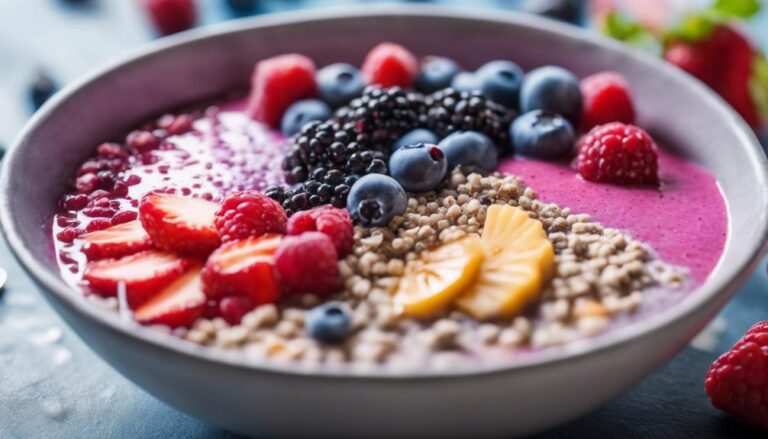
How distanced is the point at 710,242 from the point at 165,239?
0.83m

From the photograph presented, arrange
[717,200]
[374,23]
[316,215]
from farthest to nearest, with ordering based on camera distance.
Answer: [374,23], [717,200], [316,215]

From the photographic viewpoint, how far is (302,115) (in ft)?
5.42

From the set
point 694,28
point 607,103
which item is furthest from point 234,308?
point 694,28

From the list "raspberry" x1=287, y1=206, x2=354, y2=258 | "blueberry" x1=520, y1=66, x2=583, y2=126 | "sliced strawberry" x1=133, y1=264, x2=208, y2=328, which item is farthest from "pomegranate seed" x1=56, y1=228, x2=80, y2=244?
"blueberry" x1=520, y1=66, x2=583, y2=126

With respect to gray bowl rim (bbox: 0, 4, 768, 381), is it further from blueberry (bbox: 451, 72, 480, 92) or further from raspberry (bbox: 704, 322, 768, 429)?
blueberry (bbox: 451, 72, 480, 92)

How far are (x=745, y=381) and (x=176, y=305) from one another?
81cm

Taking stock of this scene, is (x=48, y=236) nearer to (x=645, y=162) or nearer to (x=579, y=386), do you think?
(x=579, y=386)

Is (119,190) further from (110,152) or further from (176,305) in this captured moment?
(176,305)

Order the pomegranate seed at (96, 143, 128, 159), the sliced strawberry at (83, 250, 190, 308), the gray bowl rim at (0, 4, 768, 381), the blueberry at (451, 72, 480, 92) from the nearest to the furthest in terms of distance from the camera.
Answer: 1. the gray bowl rim at (0, 4, 768, 381)
2. the sliced strawberry at (83, 250, 190, 308)
3. the pomegranate seed at (96, 143, 128, 159)
4. the blueberry at (451, 72, 480, 92)

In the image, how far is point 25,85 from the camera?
2129mm

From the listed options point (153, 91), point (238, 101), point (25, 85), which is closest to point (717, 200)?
point (238, 101)

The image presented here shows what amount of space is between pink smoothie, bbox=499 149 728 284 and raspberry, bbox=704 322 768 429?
0.39 ft

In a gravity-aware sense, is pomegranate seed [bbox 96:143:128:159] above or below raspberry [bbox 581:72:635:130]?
below

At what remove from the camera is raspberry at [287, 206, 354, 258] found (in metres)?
1.26
